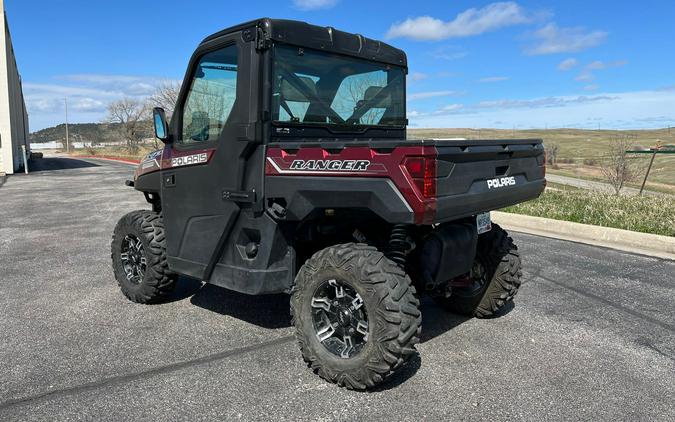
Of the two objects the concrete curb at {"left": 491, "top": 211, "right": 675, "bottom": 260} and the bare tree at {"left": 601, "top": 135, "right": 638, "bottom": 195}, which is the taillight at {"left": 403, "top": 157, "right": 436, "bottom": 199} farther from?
the bare tree at {"left": 601, "top": 135, "right": 638, "bottom": 195}

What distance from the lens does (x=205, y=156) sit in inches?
164

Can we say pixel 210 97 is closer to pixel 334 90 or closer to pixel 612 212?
pixel 334 90

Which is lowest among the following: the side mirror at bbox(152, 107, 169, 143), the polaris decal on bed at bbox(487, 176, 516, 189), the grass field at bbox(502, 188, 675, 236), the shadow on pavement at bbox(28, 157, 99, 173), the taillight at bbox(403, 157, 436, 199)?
the shadow on pavement at bbox(28, 157, 99, 173)

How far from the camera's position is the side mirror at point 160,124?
4480 mm

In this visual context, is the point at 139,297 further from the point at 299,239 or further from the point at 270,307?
the point at 299,239

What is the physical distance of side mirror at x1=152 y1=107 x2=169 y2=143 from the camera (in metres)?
4.48

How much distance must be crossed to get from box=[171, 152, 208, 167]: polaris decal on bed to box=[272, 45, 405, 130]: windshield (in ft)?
2.49

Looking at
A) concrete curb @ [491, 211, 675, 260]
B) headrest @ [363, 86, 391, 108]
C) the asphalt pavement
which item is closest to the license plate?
the asphalt pavement

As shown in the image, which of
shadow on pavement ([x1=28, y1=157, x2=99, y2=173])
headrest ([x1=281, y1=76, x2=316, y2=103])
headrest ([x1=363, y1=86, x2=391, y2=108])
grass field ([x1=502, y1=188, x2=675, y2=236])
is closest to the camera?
headrest ([x1=281, y1=76, x2=316, y2=103])

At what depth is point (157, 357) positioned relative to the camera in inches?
153

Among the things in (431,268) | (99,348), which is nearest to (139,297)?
(99,348)

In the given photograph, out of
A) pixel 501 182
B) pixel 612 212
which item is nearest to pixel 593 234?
pixel 612 212

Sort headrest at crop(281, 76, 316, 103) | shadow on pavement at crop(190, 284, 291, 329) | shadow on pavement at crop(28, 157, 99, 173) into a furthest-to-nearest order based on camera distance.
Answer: shadow on pavement at crop(28, 157, 99, 173), shadow on pavement at crop(190, 284, 291, 329), headrest at crop(281, 76, 316, 103)

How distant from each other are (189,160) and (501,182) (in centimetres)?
248
